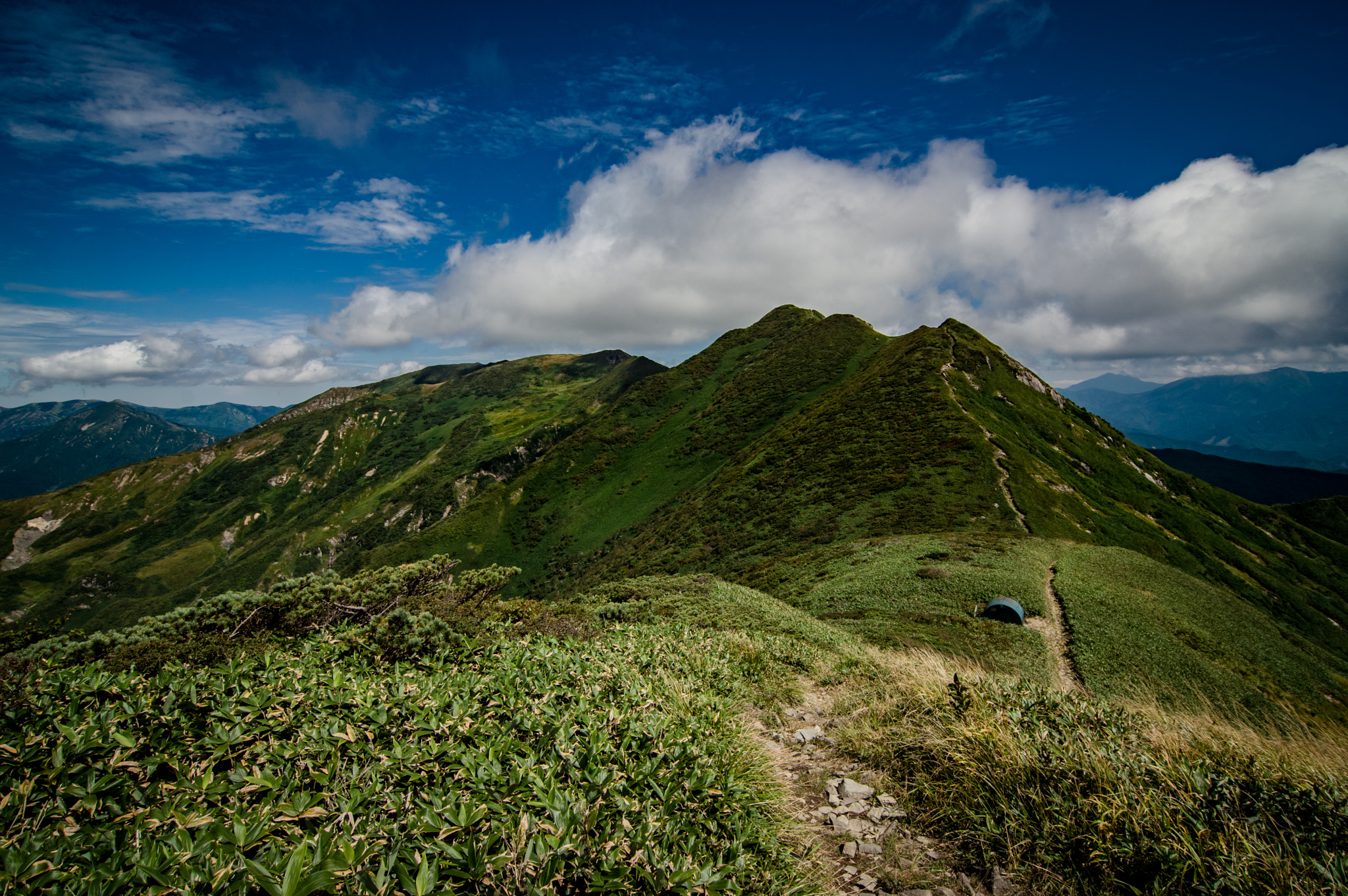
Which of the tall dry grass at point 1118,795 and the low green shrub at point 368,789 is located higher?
the low green shrub at point 368,789

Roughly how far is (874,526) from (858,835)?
47.4m

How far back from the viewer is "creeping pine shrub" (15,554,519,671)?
28.9 ft

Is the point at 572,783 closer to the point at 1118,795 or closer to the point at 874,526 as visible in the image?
the point at 1118,795

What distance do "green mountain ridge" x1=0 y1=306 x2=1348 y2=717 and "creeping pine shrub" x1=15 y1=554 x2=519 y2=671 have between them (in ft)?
46.2

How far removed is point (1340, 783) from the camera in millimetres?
5531

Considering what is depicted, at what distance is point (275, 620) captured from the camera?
13258mm

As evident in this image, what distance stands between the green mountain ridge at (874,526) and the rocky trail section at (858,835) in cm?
1511

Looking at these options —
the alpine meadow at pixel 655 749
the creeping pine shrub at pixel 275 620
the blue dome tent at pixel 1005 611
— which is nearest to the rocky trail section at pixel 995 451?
the alpine meadow at pixel 655 749

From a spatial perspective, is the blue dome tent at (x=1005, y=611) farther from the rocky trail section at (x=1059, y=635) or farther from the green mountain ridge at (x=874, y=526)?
the green mountain ridge at (x=874, y=526)

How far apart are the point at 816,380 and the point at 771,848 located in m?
126

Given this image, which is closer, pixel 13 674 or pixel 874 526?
pixel 13 674

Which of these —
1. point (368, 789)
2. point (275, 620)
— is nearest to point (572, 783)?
point (368, 789)

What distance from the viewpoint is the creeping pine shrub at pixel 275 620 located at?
8.80 metres

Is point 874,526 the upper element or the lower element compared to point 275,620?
lower
